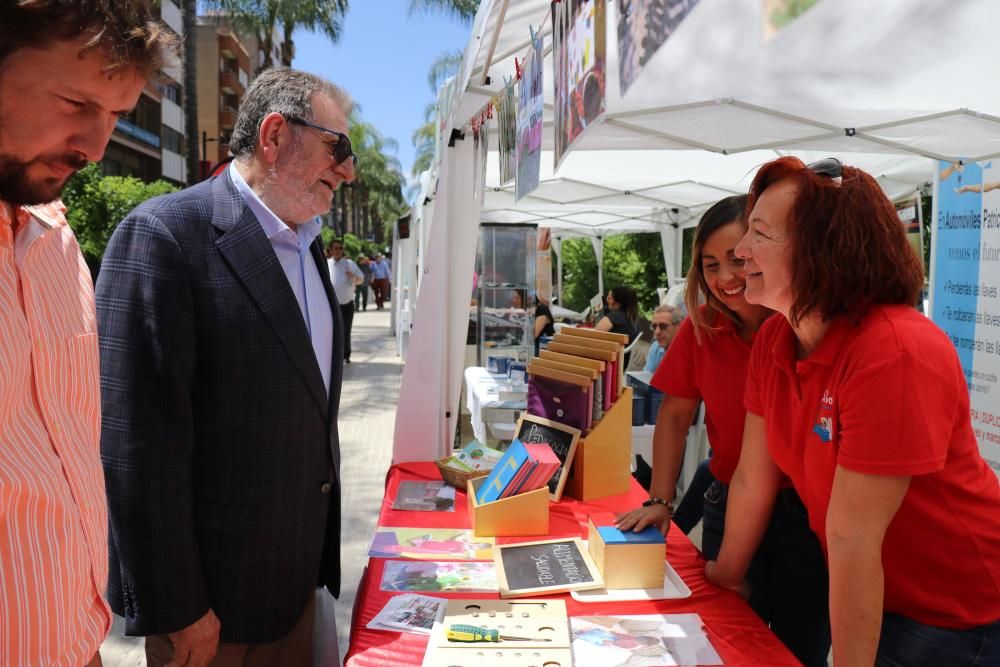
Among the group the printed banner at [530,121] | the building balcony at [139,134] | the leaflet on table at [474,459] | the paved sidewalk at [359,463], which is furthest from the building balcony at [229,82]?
the leaflet on table at [474,459]

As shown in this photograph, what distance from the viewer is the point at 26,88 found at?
89 cm

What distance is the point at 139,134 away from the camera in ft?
99.4

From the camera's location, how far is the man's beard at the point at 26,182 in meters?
0.92

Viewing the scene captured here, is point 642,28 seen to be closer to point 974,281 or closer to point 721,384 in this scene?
point 721,384

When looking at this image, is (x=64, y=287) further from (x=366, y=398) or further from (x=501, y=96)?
(x=366, y=398)

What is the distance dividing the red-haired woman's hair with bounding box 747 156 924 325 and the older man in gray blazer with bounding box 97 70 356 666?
1160 mm

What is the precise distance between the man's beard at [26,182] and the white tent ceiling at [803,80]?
1.63 metres

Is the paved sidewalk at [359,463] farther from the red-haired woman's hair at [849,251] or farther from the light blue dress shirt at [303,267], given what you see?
the red-haired woman's hair at [849,251]

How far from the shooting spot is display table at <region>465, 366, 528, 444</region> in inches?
182

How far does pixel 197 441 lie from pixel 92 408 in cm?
41

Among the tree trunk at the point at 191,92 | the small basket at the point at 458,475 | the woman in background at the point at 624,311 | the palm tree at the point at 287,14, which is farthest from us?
the palm tree at the point at 287,14

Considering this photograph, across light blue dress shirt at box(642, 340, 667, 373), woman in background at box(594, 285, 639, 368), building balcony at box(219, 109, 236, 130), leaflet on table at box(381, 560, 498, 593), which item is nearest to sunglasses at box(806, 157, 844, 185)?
leaflet on table at box(381, 560, 498, 593)

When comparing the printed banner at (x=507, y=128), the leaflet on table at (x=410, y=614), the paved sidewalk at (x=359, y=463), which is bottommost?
the paved sidewalk at (x=359, y=463)

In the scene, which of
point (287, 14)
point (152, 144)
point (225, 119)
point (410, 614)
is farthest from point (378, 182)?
point (410, 614)
